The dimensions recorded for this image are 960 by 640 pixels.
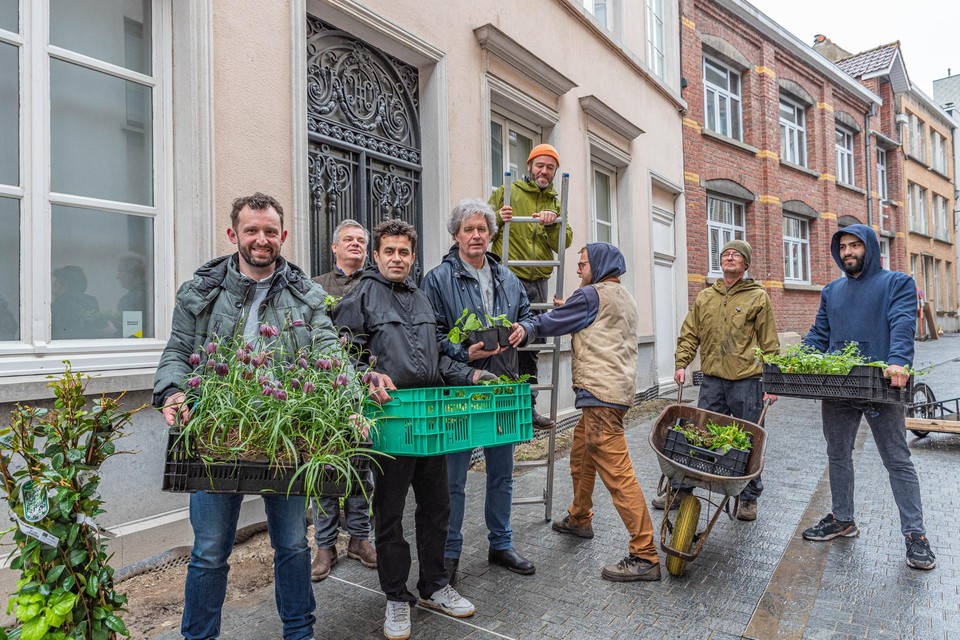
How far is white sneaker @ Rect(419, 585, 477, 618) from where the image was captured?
123 inches

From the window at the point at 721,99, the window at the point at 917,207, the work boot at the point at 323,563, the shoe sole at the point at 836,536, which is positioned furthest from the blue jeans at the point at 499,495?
the window at the point at 917,207

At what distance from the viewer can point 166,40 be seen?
3.92 metres

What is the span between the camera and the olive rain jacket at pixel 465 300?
→ 134 inches

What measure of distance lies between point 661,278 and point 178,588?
9569 mm

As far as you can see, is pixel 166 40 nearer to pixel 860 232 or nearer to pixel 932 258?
pixel 860 232

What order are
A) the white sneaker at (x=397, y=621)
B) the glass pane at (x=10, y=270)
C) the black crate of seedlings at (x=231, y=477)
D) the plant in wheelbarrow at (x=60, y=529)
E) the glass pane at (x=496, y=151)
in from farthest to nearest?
the glass pane at (x=496, y=151), the glass pane at (x=10, y=270), the white sneaker at (x=397, y=621), the black crate of seedlings at (x=231, y=477), the plant in wheelbarrow at (x=60, y=529)

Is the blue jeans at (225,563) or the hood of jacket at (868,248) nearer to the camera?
the blue jeans at (225,563)

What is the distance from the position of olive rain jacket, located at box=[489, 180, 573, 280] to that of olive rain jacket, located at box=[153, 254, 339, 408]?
87.2 inches

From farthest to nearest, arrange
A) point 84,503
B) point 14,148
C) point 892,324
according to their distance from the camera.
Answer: point 892,324, point 14,148, point 84,503

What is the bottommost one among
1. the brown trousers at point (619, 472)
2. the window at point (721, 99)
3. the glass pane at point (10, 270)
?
the brown trousers at point (619, 472)

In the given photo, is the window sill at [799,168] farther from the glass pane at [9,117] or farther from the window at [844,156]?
the glass pane at [9,117]

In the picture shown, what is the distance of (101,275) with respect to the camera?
3.67 m

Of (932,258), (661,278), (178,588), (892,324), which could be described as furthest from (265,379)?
(932,258)

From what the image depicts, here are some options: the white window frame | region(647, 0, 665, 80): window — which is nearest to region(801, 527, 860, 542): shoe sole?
region(647, 0, 665, 80): window
